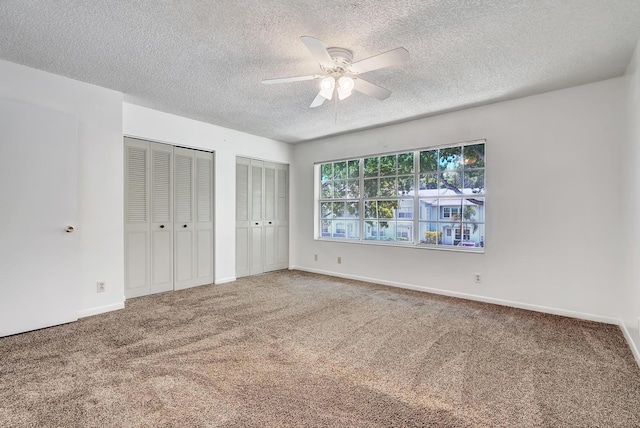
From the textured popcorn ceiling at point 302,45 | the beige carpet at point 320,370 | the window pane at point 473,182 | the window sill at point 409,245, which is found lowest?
the beige carpet at point 320,370

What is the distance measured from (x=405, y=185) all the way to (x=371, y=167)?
2.30 ft

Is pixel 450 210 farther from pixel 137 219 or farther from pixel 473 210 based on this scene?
pixel 137 219

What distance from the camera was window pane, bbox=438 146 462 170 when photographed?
166 inches

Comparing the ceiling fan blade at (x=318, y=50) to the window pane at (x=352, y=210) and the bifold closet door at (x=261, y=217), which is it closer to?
the window pane at (x=352, y=210)

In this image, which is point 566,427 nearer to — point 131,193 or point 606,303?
point 606,303

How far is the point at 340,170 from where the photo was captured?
221 inches

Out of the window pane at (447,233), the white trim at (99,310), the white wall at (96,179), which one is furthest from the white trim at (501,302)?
the white wall at (96,179)

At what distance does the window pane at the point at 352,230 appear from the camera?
537 centimetres

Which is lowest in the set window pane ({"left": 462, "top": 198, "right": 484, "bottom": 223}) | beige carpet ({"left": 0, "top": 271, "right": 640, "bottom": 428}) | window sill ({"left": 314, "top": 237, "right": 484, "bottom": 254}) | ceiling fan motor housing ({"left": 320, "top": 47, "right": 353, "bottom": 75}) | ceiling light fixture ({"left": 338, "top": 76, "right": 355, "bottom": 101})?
beige carpet ({"left": 0, "top": 271, "right": 640, "bottom": 428})

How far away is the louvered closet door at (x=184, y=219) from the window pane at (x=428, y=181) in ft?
11.1

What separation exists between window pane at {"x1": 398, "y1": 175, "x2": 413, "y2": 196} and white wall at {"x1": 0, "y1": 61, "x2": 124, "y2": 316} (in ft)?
12.3

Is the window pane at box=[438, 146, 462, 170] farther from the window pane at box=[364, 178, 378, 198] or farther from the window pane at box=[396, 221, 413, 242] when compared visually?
the window pane at box=[364, 178, 378, 198]

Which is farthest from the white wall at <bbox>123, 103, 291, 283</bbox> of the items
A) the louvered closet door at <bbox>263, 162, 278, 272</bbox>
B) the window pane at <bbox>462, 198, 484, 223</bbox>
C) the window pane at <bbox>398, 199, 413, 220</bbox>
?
the window pane at <bbox>462, 198, 484, 223</bbox>

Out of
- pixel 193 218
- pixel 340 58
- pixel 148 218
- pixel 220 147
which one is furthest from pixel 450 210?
pixel 148 218
